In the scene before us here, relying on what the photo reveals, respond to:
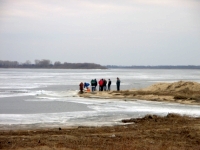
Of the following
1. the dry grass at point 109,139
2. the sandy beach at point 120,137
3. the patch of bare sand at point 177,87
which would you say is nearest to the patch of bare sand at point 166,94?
the patch of bare sand at point 177,87

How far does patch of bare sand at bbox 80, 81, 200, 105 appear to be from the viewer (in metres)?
32.5

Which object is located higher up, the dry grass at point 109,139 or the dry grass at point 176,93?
the dry grass at point 109,139

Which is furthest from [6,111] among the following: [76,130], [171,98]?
[171,98]

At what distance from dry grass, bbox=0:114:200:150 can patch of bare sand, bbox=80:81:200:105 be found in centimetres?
1627

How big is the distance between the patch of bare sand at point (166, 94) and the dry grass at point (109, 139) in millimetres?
16270

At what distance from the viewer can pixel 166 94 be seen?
34.9m

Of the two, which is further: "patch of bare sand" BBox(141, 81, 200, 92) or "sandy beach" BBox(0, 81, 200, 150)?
"patch of bare sand" BBox(141, 81, 200, 92)

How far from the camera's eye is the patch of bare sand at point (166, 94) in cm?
3247

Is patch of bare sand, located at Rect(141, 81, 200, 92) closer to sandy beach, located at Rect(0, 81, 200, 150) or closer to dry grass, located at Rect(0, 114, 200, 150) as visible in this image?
sandy beach, located at Rect(0, 81, 200, 150)

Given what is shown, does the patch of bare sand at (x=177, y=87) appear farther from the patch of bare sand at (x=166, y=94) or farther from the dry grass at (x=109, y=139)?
the dry grass at (x=109, y=139)

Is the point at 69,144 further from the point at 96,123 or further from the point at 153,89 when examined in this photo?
the point at 153,89

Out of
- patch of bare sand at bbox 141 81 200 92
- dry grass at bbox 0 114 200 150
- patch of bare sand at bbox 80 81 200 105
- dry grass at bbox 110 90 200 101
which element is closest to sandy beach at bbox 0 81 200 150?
dry grass at bbox 0 114 200 150

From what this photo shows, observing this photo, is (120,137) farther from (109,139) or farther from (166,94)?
(166,94)

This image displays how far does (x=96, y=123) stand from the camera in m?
18.6
